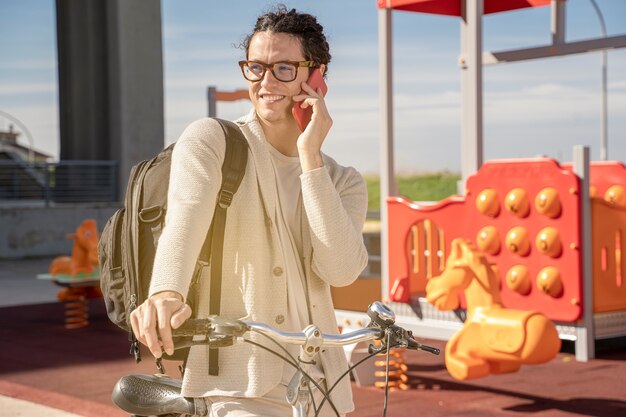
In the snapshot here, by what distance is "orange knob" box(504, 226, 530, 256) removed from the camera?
8766 mm

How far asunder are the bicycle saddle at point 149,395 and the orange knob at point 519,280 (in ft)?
19.9

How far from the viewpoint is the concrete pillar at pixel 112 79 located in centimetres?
2255

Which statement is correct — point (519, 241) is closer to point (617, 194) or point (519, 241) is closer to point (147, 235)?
point (617, 194)

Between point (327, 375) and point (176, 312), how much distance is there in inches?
23.8

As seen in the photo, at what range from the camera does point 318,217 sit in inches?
108

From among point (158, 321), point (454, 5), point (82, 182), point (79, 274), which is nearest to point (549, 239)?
point (454, 5)

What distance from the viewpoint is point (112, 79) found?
74.7 feet

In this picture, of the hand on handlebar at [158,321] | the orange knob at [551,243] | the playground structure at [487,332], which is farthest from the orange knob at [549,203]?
the hand on handlebar at [158,321]

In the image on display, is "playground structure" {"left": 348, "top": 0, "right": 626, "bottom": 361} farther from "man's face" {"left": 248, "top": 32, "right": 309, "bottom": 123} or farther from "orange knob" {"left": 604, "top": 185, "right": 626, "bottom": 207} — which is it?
"man's face" {"left": 248, "top": 32, "right": 309, "bottom": 123}

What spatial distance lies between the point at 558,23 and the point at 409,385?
4689 millimetres

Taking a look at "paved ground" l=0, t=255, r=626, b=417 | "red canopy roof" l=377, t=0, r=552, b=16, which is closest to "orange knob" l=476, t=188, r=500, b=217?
"paved ground" l=0, t=255, r=626, b=417

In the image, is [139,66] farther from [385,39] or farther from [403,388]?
[403,388]

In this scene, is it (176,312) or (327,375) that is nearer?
(176,312)

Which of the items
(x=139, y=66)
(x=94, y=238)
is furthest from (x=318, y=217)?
(x=139, y=66)
